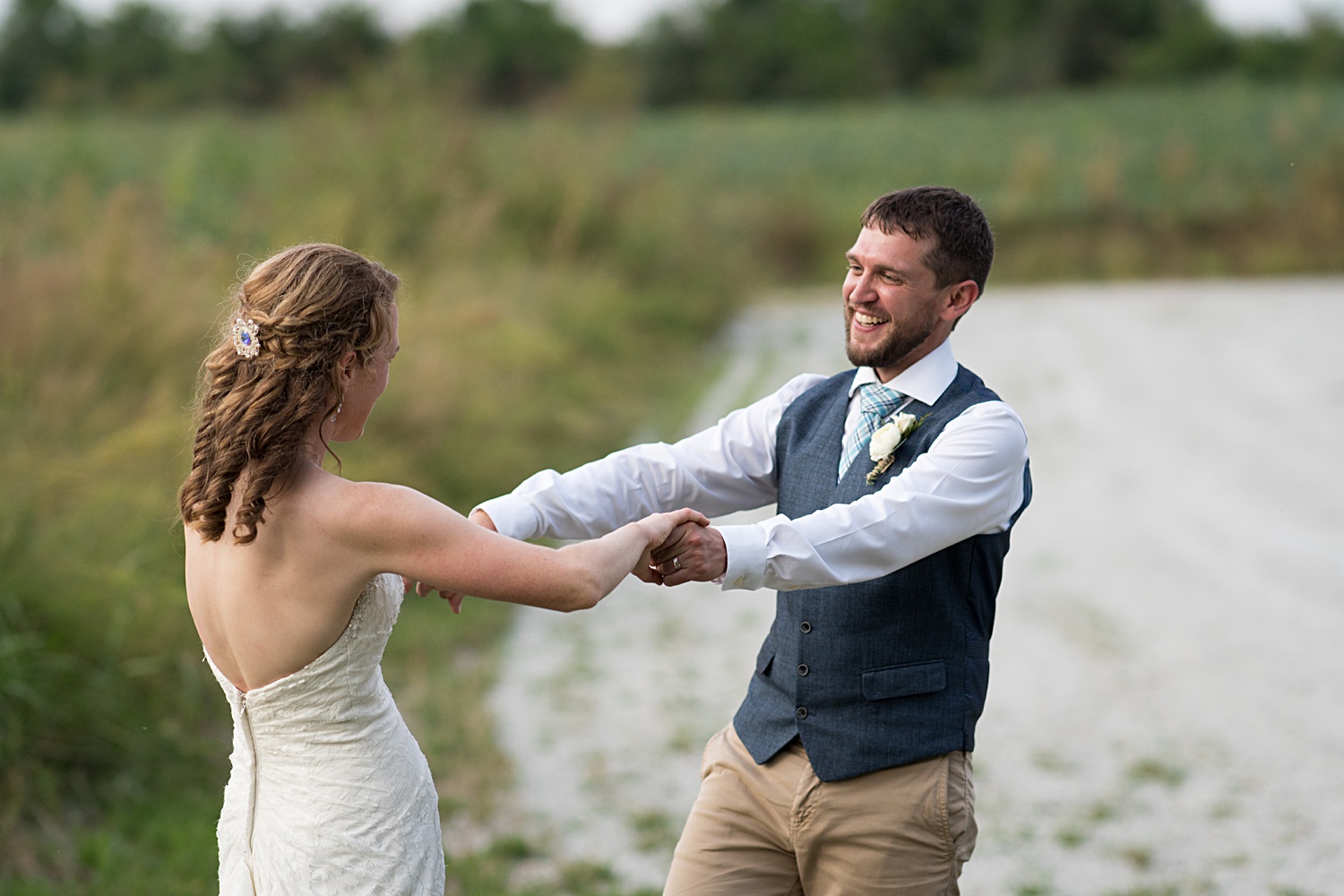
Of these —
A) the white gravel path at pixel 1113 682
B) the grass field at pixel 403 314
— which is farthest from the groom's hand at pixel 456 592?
the white gravel path at pixel 1113 682

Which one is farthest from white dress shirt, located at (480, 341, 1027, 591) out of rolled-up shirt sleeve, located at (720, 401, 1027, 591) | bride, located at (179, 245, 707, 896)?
bride, located at (179, 245, 707, 896)

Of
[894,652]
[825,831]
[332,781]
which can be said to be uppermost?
[894,652]

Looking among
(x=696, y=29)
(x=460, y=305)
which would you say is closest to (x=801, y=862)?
(x=460, y=305)

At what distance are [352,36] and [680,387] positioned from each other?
1796 cm

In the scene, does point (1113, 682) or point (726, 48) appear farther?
point (726, 48)

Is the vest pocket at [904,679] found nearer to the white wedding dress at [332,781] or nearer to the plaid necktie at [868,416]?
the plaid necktie at [868,416]

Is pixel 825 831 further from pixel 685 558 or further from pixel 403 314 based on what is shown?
pixel 403 314

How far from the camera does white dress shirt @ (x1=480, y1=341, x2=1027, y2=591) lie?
9.19 ft

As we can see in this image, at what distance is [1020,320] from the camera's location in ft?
66.0

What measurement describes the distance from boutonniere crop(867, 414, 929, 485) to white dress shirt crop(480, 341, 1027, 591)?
0.05 meters

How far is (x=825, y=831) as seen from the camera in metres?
3.03

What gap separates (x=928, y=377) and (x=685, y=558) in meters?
0.73

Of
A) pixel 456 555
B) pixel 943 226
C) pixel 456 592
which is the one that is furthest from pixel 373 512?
pixel 943 226

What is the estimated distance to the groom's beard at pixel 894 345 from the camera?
308 cm
